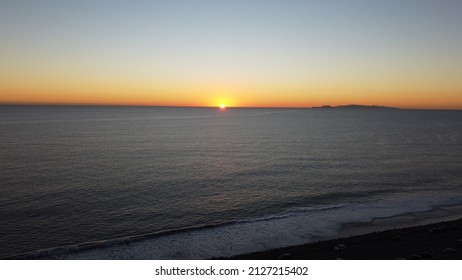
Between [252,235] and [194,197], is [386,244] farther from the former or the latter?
[194,197]

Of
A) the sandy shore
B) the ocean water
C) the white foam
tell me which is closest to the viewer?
the sandy shore

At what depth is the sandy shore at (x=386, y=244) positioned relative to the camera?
92.9ft

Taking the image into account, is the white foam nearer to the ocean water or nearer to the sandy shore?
the ocean water

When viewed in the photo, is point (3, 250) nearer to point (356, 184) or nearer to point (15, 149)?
point (356, 184)

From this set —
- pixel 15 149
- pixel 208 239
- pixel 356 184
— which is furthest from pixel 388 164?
pixel 15 149

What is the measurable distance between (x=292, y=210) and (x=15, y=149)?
74.3 meters

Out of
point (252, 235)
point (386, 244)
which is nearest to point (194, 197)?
point (252, 235)

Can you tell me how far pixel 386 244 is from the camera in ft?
99.5

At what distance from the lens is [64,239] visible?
3259 centimetres

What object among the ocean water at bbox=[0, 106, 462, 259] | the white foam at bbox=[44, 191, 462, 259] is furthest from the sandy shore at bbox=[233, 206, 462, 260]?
the ocean water at bbox=[0, 106, 462, 259]

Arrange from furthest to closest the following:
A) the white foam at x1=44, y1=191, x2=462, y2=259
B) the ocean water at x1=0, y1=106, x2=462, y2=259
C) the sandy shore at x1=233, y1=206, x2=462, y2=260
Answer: the ocean water at x1=0, y1=106, x2=462, y2=259 → the white foam at x1=44, y1=191, x2=462, y2=259 → the sandy shore at x1=233, y1=206, x2=462, y2=260

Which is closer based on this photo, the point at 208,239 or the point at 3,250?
the point at 3,250

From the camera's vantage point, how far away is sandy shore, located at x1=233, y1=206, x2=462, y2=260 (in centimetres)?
2831

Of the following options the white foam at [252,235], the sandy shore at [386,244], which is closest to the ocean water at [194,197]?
the white foam at [252,235]
